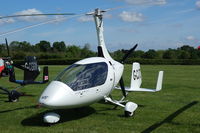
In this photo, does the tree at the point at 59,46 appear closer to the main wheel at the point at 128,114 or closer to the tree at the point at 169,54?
the tree at the point at 169,54

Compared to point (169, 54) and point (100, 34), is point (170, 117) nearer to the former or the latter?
A: point (100, 34)

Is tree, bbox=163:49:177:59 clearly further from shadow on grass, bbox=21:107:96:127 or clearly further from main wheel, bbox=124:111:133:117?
main wheel, bbox=124:111:133:117

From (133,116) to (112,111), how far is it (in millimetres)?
951

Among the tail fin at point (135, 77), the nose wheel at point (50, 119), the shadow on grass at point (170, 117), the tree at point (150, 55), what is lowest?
the tree at point (150, 55)

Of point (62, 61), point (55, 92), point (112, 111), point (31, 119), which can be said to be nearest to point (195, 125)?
point (112, 111)

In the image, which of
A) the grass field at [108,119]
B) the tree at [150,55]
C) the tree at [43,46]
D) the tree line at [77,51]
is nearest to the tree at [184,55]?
the tree line at [77,51]

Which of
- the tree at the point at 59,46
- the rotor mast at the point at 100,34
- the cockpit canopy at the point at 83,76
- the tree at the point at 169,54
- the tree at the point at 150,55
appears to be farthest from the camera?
the tree at the point at 59,46

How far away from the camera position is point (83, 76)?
6992 millimetres

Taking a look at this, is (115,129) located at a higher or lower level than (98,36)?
lower

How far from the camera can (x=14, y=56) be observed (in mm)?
64875

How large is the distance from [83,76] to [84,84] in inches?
8.5

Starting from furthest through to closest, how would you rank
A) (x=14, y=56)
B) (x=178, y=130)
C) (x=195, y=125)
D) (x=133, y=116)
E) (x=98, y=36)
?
(x=14, y=56)
(x=98, y=36)
(x=133, y=116)
(x=195, y=125)
(x=178, y=130)

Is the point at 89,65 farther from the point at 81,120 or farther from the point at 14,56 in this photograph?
the point at 14,56

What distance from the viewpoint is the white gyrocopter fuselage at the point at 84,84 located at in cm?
654
